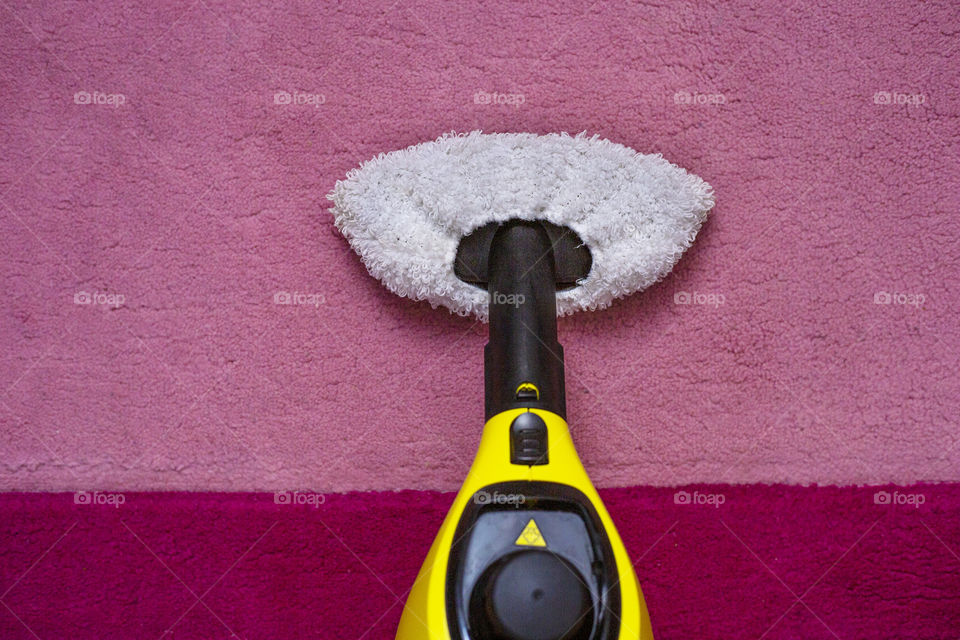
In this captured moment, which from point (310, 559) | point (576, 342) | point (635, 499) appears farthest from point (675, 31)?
point (310, 559)

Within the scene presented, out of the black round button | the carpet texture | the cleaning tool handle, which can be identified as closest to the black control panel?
the black round button

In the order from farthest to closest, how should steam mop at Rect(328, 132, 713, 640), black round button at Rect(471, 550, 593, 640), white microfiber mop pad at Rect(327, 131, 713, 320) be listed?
white microfiber mop pad at Rect(327, 131, 713, 320)
steam mop at Rect(328, 132, 713, 640)
black round button at Rect(471, 550, 593, 640)

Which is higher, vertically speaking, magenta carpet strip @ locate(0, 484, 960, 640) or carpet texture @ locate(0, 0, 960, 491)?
carpet texture @ locate(0, 0, 960, 491)

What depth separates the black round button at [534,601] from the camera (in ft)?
1.55

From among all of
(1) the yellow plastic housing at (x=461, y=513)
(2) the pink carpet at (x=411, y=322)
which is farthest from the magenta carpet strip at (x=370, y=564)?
(1) the yellow plastic housing at (x=461, y=513)

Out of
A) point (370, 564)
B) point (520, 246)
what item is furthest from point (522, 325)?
point (370, 564)

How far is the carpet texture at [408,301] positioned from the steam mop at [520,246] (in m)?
0.06

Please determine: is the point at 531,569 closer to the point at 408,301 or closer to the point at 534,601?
the point at 534,601

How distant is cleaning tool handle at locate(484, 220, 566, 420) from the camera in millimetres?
639

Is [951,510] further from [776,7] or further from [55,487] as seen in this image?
[55,487]

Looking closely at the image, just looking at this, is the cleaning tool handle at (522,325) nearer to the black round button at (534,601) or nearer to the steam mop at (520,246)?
the steam mop at (520,246)

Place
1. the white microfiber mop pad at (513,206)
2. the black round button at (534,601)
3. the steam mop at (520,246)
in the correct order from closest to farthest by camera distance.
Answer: the black round button at (534,601), the steam mop at (520,246), the white microfiber mop pad at (513,206)

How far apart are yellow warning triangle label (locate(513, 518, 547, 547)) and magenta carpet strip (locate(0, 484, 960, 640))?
0.22 meters

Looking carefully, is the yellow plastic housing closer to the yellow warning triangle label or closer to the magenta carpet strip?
the yellow warning triangle label
